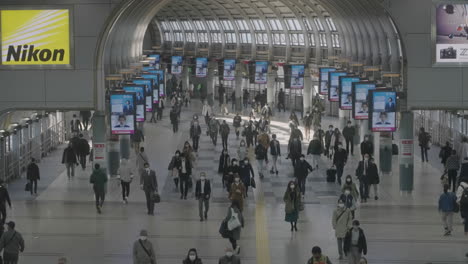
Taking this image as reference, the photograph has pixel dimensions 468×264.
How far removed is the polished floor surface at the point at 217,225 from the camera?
23594 mm

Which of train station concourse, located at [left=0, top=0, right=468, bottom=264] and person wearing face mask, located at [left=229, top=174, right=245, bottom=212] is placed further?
person wearing face mask, located at [left=229, top=174, right=245, bottom=212]

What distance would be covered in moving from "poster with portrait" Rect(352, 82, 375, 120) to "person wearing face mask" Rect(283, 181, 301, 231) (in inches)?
404

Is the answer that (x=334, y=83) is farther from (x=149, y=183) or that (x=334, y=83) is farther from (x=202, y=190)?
(x=202, y=190)

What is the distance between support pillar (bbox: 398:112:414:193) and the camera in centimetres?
3231

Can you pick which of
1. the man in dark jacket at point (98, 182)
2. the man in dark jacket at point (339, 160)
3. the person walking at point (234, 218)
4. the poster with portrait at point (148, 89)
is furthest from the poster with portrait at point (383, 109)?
the poster with portrait at point (148, 89)

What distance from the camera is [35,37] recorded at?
30594 millimetres

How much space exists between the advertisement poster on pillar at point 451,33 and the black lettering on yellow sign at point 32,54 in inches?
378

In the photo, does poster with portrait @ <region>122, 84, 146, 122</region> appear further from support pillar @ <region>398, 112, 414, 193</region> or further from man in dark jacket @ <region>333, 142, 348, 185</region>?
support pillar @ <region>398, 112, 414, 193</region>

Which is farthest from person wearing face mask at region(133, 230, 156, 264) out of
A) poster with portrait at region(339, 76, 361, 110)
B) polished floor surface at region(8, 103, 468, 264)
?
poster with portrait at region(339, 76, 361, 110)

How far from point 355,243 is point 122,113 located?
13.4 metres

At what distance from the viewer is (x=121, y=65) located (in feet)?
151

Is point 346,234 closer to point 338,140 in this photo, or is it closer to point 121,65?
point 338,140

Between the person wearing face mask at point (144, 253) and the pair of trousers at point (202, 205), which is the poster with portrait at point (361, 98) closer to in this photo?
the pair of trousers at point (202, 205)

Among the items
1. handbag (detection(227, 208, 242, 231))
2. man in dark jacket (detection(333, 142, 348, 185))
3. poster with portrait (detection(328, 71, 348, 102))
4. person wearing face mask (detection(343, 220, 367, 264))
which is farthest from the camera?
poster with portrait (detection(328, 71, 348, 102))
